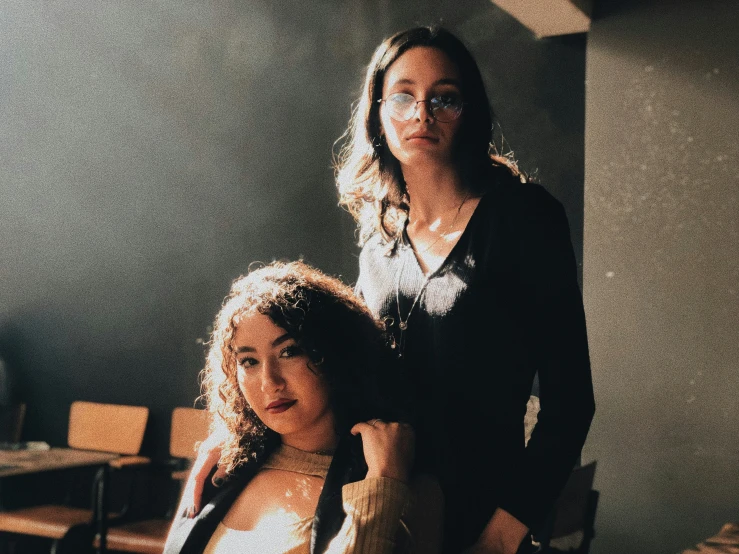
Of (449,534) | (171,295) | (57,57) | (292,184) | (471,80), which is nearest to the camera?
(449,534)

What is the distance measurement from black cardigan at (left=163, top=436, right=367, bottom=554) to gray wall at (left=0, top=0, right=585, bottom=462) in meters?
2.82

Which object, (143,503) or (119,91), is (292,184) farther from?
(143,503)

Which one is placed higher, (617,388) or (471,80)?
(471,80)

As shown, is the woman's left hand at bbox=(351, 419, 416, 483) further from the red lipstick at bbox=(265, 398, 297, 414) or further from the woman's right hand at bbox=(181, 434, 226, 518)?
the woman's right hand at bbox=(181, 434, 226, 518)

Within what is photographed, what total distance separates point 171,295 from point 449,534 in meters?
3.92

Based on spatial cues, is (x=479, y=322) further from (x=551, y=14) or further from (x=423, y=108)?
(x=551, y=14)

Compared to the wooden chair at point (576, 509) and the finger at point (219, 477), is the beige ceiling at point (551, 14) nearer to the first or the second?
the wooden chair at point (576, 509)

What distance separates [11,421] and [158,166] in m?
1.96

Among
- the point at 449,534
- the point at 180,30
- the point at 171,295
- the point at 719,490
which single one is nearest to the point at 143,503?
the point at 171,295

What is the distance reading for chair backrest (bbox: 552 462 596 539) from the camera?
2.42 m

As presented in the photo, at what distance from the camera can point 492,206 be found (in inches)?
50.3

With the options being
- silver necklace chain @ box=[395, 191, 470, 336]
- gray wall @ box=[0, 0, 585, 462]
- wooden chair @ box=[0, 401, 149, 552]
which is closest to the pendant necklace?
silver necklace chain @ box=[395, 191, 470, 336]

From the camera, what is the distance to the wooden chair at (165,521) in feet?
11.8

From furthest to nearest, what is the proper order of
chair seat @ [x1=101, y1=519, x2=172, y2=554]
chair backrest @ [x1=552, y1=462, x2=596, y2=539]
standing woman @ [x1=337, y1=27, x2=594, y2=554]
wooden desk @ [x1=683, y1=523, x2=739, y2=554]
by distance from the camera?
chair seat @ [x1=101, y1=519, x2=172, y2=554], wooden desk @ [x1=683, y1=523, x2=739, y2=554], chair backrest @ [x1=552, y1=462, x2=596, y2=539], standing woman @ [x1=337, y1=27, x2=594, y2=554]
